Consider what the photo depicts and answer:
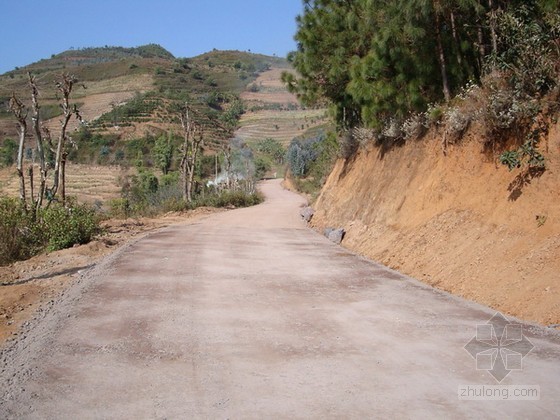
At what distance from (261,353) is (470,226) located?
6.05 m

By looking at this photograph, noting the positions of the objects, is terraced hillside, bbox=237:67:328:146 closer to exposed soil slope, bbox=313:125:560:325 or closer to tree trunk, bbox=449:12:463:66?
tree trunk, bbox=449:12:463:66

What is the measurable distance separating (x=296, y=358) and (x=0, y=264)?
10.3m

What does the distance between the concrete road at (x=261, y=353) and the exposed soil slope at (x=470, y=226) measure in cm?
56

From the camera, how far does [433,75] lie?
1451 centimetres

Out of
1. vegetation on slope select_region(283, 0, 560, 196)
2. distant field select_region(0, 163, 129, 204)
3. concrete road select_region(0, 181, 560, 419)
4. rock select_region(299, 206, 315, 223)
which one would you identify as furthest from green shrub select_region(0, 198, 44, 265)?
→ distant field select_region(0, 163, 129, 204)

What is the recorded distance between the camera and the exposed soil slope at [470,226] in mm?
7910

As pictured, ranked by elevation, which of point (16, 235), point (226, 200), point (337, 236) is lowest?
point (226, 200)

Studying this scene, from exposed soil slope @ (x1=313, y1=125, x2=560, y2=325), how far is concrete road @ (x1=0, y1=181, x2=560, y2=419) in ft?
1.83

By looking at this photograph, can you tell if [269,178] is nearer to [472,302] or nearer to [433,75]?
[433,75]

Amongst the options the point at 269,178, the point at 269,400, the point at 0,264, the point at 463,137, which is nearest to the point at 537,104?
the point at 463,137

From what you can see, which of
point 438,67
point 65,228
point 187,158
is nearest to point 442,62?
point 438,67

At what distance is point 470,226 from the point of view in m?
10.3

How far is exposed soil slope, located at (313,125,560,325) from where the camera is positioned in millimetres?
7910

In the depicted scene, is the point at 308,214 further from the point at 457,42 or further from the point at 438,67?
the point at 457,42
